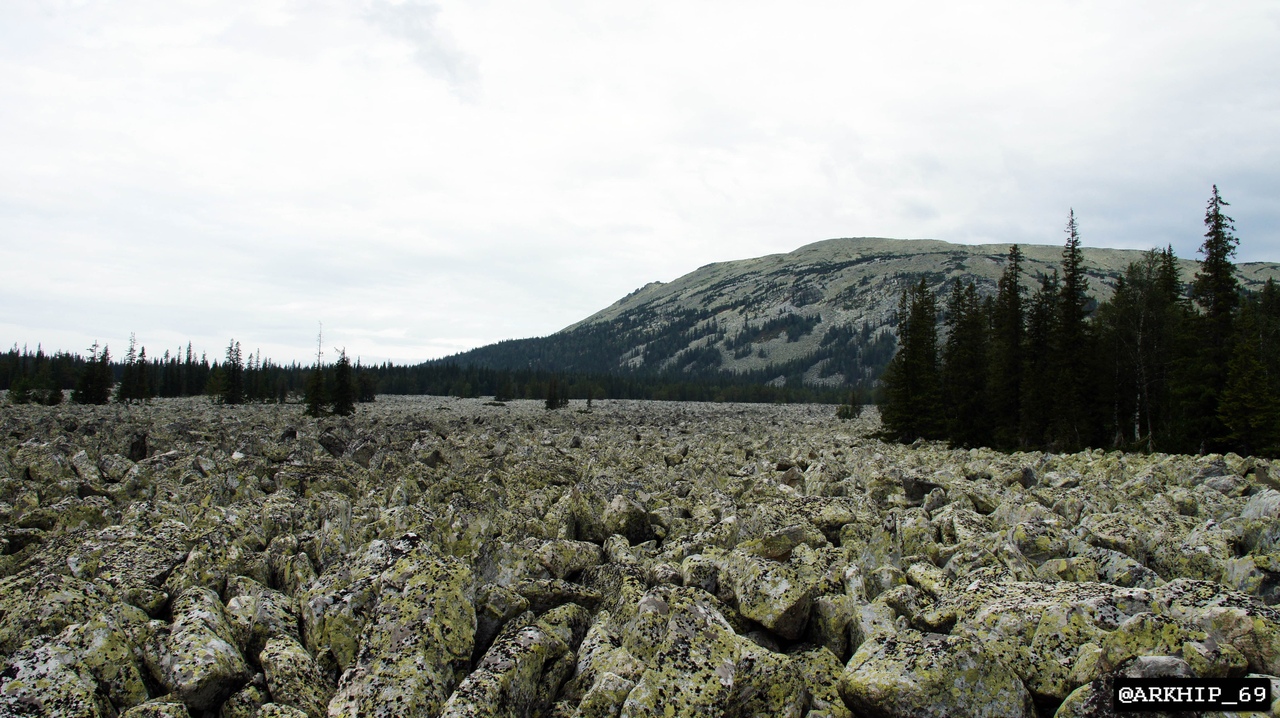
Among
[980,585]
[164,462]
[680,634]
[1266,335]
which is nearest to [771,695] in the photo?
[680,634]

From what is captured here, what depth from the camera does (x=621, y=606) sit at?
18.5 feet

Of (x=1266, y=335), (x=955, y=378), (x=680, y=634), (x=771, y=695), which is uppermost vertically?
(x=1266, y=335)

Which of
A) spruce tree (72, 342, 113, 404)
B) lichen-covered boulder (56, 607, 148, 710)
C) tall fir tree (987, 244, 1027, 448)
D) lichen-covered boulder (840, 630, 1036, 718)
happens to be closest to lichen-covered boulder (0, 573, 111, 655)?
lichen-covered boulder (56, 607, 148, 710)

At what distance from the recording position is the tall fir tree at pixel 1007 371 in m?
35.9

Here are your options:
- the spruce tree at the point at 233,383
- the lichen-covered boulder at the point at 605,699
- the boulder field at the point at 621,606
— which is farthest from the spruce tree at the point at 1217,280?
the spruce tree at the point at 233,383

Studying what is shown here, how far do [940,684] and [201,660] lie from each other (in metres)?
5.11

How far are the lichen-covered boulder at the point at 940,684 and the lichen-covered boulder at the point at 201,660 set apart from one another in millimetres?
4412

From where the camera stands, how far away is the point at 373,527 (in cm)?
803

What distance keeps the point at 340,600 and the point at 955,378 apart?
136ft

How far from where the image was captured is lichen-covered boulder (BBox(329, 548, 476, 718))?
14.4 feet

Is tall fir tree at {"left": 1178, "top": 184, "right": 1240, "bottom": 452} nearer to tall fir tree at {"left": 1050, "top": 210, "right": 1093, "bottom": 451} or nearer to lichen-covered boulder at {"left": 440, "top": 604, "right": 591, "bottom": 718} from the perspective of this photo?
tall fir tree at {"left": 1050, "top": 210, "right": 1093, "bottom": 451}

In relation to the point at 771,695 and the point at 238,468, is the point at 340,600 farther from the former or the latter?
the point at 238,468

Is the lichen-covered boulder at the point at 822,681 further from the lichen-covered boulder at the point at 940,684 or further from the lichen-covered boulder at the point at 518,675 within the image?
the lichen-covered boulder at the point at 518,675

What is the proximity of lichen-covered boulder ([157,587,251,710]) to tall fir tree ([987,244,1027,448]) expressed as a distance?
38.1 m
